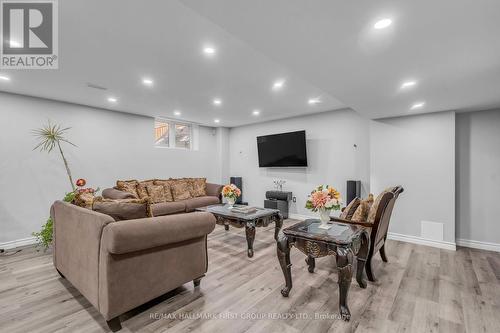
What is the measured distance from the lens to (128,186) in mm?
4645

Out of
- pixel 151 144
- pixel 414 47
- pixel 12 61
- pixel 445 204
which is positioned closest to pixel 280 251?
pixel 414 47

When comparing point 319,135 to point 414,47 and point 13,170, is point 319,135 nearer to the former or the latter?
point 414,47

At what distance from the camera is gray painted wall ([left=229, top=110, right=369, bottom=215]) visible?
16.0 feet

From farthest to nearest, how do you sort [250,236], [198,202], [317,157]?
[317,157]
[198,202]
[250,236]

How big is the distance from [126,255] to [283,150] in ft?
14.7

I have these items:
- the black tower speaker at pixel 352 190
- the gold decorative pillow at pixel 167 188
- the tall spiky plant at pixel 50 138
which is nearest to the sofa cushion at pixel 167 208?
the gold decorative pillow at pixel 167 188

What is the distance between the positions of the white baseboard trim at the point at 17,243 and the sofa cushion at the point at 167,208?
6.43 feet

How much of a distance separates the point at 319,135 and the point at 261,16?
4.18 meters

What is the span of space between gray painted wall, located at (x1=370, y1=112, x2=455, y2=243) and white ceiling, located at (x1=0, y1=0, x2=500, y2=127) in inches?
17.2

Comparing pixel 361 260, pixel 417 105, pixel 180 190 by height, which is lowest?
pixel 361 260

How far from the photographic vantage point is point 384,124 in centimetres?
435

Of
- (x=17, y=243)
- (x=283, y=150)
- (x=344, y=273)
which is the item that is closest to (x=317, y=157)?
(x=283, y=150)

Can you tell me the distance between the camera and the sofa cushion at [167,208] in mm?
4543

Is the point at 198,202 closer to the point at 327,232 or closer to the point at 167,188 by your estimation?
the point at 167,188
